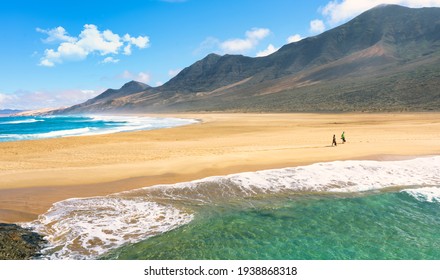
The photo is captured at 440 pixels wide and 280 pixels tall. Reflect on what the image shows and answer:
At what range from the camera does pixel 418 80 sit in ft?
292

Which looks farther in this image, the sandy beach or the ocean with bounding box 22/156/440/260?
the sandy beach

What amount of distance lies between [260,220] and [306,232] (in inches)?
61.0

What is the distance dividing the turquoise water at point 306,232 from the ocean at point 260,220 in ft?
0.09

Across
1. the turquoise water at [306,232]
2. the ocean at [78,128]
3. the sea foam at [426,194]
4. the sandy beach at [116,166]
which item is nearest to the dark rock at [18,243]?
the sandy beach at [116,166]

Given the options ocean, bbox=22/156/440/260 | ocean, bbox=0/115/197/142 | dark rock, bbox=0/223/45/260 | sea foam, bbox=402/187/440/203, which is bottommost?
sea foam, bbox=402/187/440/203

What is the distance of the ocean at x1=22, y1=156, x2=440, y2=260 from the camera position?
28.6 feet

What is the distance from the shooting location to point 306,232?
9789 mm

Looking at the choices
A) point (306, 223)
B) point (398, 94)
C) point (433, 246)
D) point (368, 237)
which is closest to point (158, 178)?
point (306, 223)

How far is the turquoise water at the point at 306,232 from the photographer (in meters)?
8.57

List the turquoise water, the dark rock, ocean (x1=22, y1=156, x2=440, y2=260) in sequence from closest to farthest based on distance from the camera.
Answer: the dark rock
the turquoise water
ocean (x1=22, y1=156, x2=440, y2=260)

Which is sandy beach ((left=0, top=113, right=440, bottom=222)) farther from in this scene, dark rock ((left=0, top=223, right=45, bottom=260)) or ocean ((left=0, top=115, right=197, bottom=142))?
ocean ((left=0, top=115, right=197, bottom=142))

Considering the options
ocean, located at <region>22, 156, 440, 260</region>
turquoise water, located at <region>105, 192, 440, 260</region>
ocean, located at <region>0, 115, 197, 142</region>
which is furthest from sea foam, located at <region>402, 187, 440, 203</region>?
ocean, located at <region>0, 115, 197, 142</region>

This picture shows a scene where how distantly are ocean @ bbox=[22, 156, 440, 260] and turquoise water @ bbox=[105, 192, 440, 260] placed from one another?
28mm

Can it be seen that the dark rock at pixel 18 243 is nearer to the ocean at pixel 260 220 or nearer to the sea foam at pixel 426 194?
the ocean at pixel 260 220
